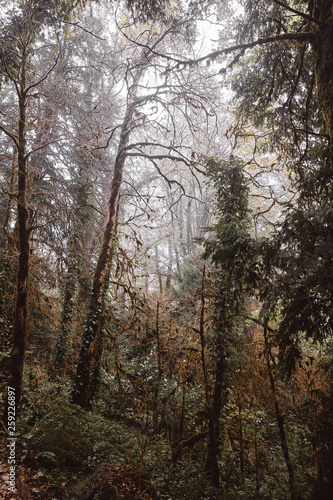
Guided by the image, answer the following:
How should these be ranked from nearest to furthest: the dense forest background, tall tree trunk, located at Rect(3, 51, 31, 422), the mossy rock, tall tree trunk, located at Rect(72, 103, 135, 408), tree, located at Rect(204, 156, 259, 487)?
the dense forest background < tall tree trunk, located at Rect(3, 51, 31, 422) < the mossy rock < tree, located at Rect(204, 156, 259, 487) < tall tree trunk, located at Rect(72, 103, 135, 408)

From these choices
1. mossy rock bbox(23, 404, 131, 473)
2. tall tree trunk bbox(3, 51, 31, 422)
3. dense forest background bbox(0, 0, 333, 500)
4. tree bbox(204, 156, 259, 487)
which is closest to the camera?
dense forest background bbox(0, 0, 333, 500)

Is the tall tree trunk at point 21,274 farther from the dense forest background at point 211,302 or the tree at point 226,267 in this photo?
the tree at point 226,267

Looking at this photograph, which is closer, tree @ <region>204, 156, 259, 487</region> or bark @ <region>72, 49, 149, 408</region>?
tree @ <region>204, 156, 259, 487</region>

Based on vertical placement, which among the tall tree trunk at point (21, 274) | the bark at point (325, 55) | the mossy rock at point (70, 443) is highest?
the bark at point (325, 55)

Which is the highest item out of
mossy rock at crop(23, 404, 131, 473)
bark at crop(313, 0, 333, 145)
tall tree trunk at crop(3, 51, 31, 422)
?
bark at crop(313, 0, 333, 145)

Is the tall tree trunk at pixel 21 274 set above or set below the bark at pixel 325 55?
below

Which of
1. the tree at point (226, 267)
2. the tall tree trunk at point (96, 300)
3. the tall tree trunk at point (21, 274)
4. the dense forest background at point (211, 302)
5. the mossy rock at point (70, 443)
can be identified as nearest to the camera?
the dense forest background at point (211, 302)

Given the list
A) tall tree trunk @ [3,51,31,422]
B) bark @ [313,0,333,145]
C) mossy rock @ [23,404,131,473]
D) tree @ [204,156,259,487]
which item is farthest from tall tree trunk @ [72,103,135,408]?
bark @ [313,0,333,145]

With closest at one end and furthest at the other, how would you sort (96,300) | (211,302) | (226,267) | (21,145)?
(21,145)
(226,267)
(211,302)
(96,300)

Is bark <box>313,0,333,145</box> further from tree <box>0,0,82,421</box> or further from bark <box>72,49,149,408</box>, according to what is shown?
tree <box>0,0,82,421</box>

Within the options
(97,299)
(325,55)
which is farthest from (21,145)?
(325,55)

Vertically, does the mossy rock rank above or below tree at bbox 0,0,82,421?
below

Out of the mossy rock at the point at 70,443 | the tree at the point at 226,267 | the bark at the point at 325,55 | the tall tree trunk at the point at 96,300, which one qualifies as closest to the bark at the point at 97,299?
the tall tree trunk at the point at 96,300

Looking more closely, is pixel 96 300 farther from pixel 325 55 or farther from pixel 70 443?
pixel 325 55
